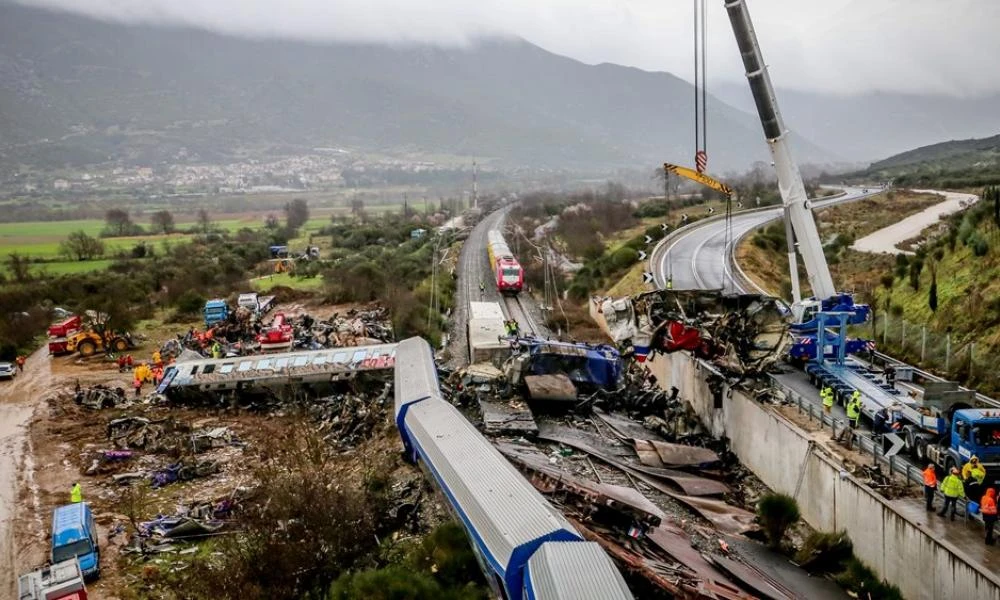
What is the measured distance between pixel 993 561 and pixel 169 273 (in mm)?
68224

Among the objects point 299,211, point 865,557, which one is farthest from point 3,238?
point 865,557

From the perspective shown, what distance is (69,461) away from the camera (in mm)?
27547

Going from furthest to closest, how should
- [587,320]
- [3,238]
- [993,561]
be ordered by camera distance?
1. [3,238]
2. [587,320]
3. [993,561]

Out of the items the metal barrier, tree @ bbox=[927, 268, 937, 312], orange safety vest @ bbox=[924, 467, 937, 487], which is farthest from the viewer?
tree @ bbox=[927, 268, 937, 312]

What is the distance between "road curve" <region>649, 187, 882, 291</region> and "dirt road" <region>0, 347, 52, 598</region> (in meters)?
29.1

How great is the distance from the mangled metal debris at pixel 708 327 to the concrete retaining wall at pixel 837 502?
141 centimetres

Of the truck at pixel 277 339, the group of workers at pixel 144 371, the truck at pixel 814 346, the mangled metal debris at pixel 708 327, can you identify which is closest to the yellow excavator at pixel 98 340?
the group of workers at pixel 144 371

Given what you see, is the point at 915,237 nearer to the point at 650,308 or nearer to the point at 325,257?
A: the point at 650,308

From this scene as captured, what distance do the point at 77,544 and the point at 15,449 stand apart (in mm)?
13940

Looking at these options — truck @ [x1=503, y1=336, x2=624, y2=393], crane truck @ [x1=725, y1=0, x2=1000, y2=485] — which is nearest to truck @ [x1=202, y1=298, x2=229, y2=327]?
truck @ [x1=503, y1=336, x2=624, y2=393]

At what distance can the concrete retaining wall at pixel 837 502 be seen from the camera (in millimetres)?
14258

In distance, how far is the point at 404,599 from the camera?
43.1 feet

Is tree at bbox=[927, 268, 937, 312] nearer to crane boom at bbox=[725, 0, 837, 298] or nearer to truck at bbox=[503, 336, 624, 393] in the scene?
crane boom at bbox=[725, 0, 837, 298]

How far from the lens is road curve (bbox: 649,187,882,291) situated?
140 ft
